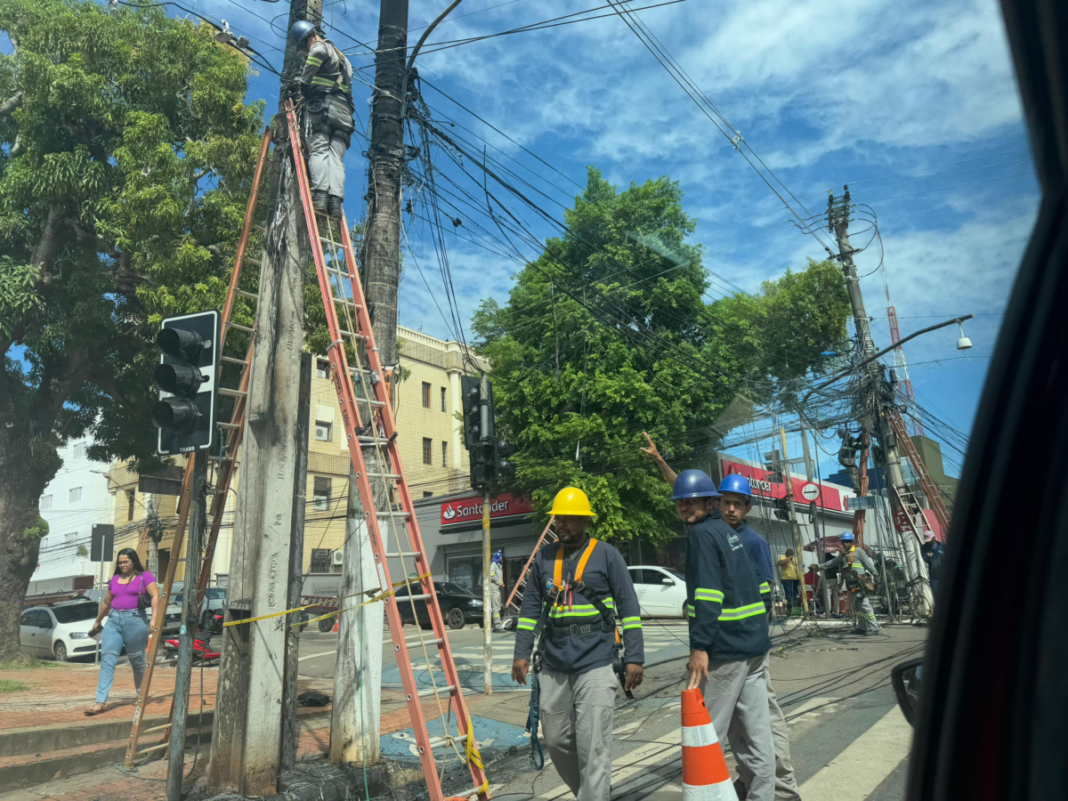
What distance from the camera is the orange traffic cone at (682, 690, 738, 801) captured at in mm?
3734

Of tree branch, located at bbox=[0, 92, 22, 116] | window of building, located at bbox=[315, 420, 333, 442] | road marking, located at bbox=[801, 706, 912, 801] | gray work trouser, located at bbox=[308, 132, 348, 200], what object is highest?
tree branch, located at bbox=[0, 92, 22, 116]

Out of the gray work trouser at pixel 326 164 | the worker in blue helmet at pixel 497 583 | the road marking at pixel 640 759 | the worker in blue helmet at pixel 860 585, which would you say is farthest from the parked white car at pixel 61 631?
the road marking at pixel 640 759

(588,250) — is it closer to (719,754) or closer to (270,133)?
(270,133)

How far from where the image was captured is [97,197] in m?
13.8

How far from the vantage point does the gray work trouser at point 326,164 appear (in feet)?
22.6

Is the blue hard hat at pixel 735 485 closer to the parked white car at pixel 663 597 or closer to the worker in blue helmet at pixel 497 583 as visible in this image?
the parked white car at pixel 663 597

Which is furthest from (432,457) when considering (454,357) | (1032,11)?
(1032,11)

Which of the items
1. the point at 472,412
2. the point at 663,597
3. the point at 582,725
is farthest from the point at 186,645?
the point at 663,597

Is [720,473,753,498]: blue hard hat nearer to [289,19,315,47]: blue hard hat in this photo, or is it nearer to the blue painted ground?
the blue painted ground

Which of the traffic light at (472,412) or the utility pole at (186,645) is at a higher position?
the traffic light at (472,412)

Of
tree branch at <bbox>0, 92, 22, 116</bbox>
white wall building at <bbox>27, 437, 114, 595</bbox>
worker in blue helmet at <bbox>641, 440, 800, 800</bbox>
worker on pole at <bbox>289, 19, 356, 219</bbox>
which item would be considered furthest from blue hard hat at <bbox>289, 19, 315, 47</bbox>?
white wall building at <bbox>27, 437, 114, 595</bbox>

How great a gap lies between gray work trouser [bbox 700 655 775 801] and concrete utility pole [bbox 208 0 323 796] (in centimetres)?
320

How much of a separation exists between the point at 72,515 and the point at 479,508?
105 ft

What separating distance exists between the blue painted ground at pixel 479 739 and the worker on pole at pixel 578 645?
2.38m
